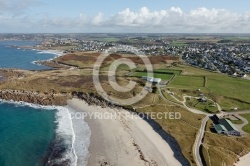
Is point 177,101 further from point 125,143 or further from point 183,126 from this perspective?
point 125,143

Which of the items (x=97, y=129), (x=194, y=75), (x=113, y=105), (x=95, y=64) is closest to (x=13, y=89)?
(x=113, y=105)

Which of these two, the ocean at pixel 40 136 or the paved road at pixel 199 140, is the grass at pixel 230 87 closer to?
the paved road at pixel 199 140

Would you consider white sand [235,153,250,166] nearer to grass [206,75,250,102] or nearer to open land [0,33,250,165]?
open land [0,33,250,165]

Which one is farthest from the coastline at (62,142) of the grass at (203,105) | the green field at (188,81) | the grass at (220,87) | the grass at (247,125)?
the green field at (188,81)

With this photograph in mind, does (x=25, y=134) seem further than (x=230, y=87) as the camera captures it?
No

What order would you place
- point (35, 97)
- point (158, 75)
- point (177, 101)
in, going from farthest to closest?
1. point (158, 75)
2. point (35, 97)
3. point (177, 101)

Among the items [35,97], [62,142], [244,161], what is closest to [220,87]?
[244,161]

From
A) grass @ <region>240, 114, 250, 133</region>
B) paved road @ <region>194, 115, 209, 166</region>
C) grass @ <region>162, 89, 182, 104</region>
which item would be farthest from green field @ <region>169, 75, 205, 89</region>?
paved road @ <region>194, 115, 209, 166</region>
